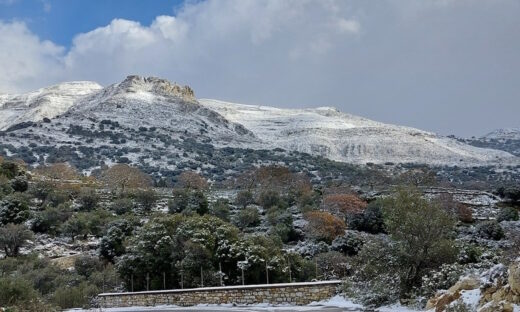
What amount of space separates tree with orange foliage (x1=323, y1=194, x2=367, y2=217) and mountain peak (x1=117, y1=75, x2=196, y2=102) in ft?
411

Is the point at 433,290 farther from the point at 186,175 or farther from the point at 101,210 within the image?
the point at 186,175

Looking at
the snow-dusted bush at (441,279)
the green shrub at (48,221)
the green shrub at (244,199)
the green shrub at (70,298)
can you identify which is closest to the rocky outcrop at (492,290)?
the snow-dusted bush at (441,279)

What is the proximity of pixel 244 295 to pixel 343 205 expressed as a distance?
33720 millimetres

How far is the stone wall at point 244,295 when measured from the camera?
682 inches

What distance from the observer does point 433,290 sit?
14.3 metres

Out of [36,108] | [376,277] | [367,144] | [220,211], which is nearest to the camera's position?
[376,277]

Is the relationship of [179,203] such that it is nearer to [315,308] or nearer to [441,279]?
[315,308]

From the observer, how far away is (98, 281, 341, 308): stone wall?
17312 millimetres

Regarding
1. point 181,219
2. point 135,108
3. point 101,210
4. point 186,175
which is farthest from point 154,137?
point 181,219

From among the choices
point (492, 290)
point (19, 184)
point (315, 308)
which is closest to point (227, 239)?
point (315, 308)

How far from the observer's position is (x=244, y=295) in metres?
18.6

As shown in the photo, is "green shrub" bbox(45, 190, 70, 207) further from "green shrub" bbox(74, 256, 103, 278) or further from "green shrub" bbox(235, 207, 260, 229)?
"green shrub" bbox(74, 256, 103, 278)

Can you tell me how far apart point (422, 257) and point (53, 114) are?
573 ft

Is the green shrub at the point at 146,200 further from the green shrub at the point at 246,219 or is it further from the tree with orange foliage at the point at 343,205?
the tree with orange foliage at the point at 343,205
